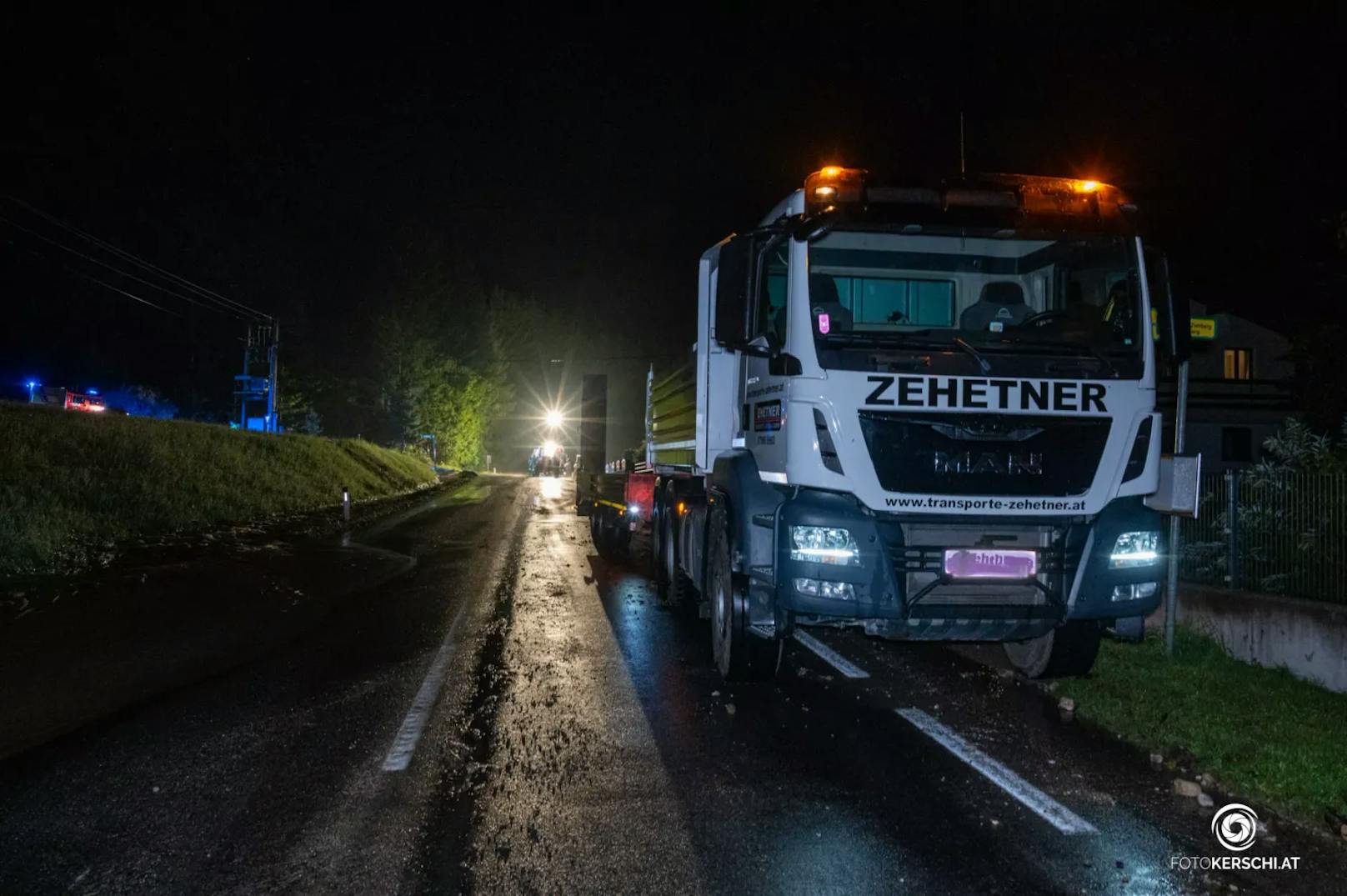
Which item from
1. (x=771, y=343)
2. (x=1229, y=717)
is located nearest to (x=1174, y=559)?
(x=1229, y=717)

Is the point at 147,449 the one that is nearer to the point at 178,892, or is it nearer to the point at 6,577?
the point at 6,577

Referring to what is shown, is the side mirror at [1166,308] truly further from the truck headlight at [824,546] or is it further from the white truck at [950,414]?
the truck headlight at [824,546]

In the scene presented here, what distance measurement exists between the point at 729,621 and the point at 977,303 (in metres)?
2.98

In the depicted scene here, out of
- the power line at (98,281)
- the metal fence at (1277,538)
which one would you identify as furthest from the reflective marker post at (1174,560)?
the power line at (98,281)

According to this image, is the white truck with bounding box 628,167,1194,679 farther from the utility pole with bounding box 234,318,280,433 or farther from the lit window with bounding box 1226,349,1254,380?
the utility pole with bounding box 234,318,280,433

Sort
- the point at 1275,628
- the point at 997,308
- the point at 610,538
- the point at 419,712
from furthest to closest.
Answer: the point at 610,538, the point at 1275,628, the point at 997,308, the point at 419,712

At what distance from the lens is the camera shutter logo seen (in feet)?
15.0

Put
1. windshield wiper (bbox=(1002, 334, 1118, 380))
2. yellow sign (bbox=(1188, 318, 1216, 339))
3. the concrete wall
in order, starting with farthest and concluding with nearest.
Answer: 1. yellow sign (bbox=(1188, 318, 1216, 339))
2. the concrete wall
3. windshield wiper (bbox=(1002, 334, 1118, 380))

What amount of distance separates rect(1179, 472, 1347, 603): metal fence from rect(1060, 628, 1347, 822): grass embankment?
0.80 metres

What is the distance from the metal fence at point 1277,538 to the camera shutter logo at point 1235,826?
392 centimetres

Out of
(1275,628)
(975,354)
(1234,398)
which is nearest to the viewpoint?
(975,354)

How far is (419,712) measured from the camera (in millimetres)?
6629

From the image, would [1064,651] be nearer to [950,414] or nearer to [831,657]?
[831,657]

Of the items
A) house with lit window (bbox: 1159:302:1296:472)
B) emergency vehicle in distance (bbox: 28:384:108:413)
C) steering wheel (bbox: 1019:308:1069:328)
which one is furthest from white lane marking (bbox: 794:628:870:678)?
emergency vehicle in distance (bbox: 28:384:108:413)
